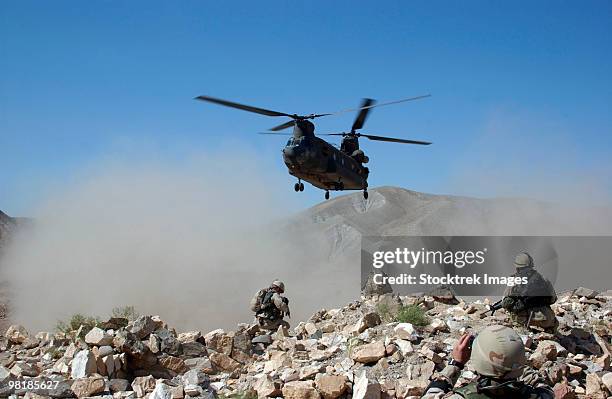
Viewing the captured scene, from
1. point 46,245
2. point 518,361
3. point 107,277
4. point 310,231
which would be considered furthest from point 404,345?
point 310,231

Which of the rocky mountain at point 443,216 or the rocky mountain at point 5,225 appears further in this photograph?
the rocky mountain at point 443,216

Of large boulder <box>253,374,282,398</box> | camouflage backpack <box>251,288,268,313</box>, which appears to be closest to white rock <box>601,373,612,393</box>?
large boulder <box>253,374,282,398</box>

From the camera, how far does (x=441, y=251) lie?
88.2 feet

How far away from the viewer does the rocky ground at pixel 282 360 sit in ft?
21.6

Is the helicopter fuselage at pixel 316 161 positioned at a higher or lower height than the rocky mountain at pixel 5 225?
higher

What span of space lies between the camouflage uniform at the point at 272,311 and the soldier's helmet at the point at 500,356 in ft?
27.0

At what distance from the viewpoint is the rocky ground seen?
657cm

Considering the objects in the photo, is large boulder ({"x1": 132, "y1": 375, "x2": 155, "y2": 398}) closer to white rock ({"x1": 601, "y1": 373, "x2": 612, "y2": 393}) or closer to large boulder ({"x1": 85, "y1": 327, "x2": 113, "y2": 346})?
large boulder ({"x1": 85, "y1": 327, "x2": 113, "y2": 346})

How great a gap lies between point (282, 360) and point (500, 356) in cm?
521

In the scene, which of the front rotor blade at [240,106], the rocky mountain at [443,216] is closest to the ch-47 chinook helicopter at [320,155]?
the front rotor blade at [240,106]

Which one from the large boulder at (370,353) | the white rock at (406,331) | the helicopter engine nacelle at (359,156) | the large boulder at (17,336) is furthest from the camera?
the helicopter engine nacelle at (359,156)

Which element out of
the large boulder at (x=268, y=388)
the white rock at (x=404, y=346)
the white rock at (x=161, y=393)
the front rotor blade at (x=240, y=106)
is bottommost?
the white rock at (x=161, y=393)

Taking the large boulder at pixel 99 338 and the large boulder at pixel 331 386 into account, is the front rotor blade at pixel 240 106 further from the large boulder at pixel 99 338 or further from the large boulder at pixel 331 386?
the large boulder at pixel 331 386

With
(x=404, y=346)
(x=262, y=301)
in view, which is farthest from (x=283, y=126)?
(x=404, y=346)
